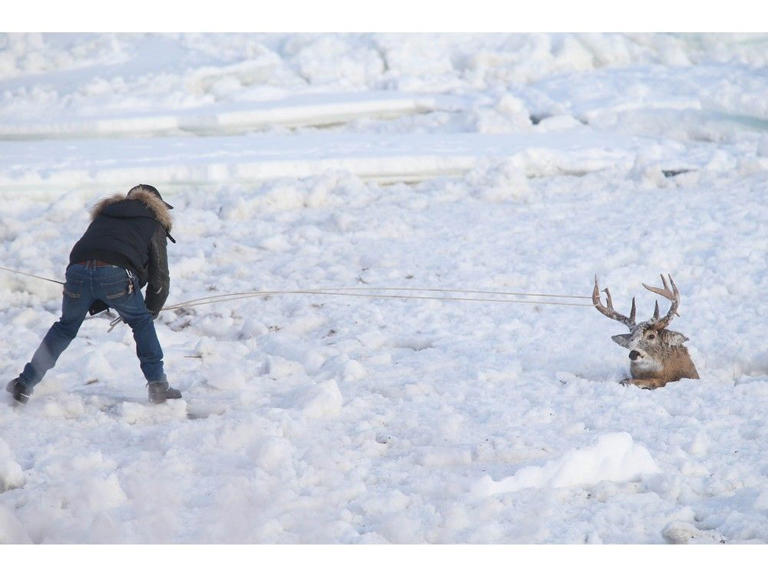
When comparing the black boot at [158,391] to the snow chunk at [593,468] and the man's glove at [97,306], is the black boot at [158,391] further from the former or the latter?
the snow chunk at [593,468]

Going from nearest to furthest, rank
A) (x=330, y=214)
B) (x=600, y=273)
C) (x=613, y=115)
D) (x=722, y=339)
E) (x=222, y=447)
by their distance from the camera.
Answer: (x=222, y=447) → (x=722, y=339) → (x=600, y=273) → (x=330, y=214) → (x=613, y=115)

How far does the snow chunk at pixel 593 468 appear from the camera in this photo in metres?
3.58

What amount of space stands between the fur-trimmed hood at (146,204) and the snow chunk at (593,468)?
1874 millimetres

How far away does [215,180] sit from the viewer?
26.3 feet

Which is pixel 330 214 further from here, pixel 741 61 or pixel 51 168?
pixel 741 61

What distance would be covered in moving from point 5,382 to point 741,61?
9.23 meters

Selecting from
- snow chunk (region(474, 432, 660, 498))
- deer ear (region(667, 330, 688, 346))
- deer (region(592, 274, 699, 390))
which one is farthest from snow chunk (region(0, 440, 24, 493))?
deer ear (region(667, 330, 688, 346))

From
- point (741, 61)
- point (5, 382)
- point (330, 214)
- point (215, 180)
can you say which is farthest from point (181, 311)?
point (741, 61)

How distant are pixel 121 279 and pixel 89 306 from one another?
8.4 inches

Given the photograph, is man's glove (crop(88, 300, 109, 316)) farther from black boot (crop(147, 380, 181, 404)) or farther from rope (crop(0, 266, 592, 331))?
rope (crop(0, 266, 592, 331))

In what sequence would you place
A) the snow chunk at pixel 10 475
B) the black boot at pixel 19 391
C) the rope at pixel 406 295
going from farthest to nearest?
the rope at pixel 406 295 < the black boot at pixel 19 391 < the snow chunk at pixel 10 475

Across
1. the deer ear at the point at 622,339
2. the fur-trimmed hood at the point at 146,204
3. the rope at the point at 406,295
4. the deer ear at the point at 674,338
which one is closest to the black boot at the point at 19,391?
the fur-trimmed hood at the point at 146,204

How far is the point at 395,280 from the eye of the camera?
624 centimetres

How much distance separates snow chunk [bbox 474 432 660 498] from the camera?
141 inches
